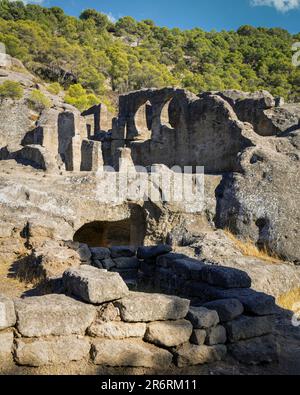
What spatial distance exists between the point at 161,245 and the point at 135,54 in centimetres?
5869

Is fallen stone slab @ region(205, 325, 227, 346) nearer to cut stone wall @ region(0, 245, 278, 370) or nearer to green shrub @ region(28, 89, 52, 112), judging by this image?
cut stone wall @ region(0, 245, 278, 370)

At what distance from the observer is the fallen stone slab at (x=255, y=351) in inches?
146

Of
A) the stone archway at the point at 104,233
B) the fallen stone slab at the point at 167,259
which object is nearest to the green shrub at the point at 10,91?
the stone archway at the point at 104,233

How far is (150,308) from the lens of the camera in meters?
3.47

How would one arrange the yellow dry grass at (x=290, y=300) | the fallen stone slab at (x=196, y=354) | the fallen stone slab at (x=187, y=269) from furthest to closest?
the yellow dry grass at (x=290, y=300)
the fallen stone slab at (x=187, y=269)
the fallen stone slab at (x=196, y=354)

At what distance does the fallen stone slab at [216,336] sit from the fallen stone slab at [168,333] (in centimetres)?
21

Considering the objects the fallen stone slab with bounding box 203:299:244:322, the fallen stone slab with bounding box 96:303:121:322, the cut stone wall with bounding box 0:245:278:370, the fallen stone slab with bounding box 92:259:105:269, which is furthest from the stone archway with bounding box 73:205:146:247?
the fallen stone slab with bounding box 96:303:121:322

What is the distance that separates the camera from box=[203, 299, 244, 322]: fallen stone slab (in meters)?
3.85

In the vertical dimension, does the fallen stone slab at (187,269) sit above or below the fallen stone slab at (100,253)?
above

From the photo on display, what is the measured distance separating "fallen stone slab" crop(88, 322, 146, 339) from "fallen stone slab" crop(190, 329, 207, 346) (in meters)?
0.47

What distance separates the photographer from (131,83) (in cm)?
5059

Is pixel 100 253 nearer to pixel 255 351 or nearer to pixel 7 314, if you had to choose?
pixel 255 351

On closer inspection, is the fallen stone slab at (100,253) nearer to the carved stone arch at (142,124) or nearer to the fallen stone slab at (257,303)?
the fallen stone slab at (257,303)

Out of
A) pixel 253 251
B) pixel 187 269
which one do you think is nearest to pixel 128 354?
pixel 187 269
